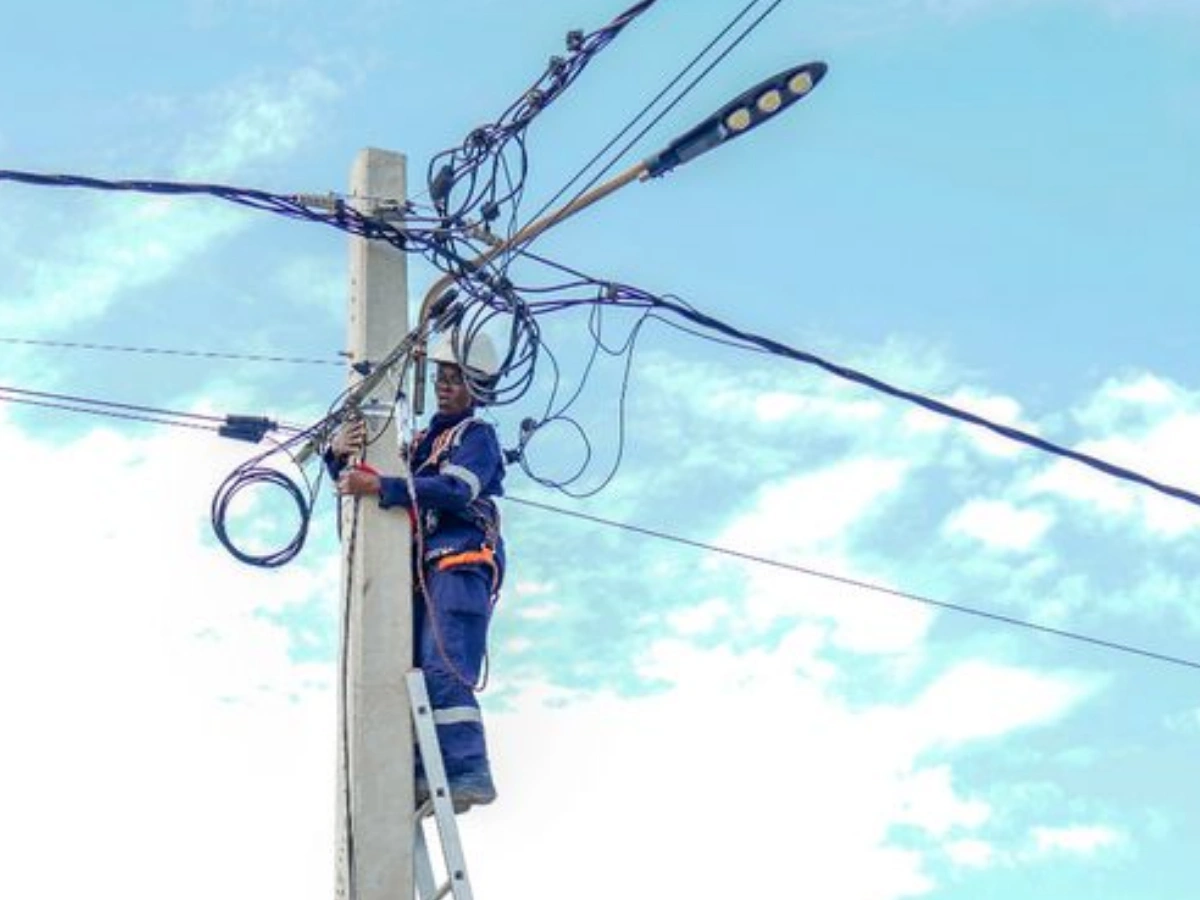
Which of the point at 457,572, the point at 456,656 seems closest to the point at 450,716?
the point at 456,656

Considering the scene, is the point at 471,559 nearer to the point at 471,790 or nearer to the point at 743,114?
the point at 471,790

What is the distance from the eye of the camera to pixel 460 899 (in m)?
6.92

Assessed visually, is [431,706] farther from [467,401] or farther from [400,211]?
[400,211]

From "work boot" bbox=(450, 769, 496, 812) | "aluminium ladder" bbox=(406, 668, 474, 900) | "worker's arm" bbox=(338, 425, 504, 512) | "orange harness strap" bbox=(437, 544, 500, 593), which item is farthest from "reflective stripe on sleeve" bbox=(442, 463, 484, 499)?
"work boot" bbox=(450, 769, 496, 812)

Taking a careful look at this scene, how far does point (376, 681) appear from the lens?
719 cm

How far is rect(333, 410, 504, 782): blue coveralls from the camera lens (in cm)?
725

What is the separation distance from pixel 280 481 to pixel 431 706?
3.90ft

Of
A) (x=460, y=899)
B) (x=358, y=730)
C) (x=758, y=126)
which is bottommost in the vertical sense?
(x=460, y=899)

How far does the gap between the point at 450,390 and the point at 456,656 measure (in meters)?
1.12

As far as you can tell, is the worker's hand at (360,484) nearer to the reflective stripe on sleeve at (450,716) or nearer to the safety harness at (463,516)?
the safety harness at (463,516)

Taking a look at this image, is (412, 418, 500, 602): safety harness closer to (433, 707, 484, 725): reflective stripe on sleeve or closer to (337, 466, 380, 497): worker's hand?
(337, 466, 380, 497): worker's hand

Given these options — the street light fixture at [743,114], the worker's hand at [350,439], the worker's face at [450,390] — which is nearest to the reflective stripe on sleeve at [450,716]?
the worker's hand at [350,439]

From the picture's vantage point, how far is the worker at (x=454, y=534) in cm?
723

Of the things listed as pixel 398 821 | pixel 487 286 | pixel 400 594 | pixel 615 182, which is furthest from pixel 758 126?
pixel 398 821
